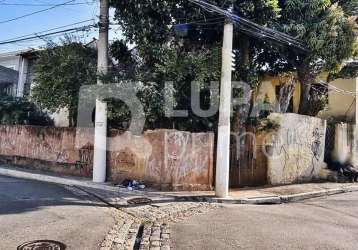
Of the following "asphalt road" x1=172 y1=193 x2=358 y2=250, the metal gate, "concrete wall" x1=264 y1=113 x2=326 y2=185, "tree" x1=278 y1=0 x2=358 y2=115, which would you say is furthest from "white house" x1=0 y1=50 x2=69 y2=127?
"asphalt road" x1=172 y1=193 x2=358 y2=250

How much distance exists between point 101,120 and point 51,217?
519 cm

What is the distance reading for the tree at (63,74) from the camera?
12703 millimetres

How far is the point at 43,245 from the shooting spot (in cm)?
579

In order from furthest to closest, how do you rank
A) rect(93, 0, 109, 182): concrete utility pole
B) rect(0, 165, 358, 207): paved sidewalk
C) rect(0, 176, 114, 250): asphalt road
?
rect(93, 0, 109, 182): concrete utility pole
rect(0, 165, 358, 207): paved sidewalk
rect(0, 176, 114, 250): asphalt road

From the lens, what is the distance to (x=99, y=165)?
12.4 metres

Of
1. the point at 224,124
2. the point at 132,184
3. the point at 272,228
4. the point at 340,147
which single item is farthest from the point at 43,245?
the point at 340,147

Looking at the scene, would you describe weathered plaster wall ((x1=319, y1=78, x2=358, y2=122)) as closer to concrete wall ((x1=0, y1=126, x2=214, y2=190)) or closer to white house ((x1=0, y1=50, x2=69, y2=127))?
concrete wall ((x1=0, y1=126, x2=214, y2=190))

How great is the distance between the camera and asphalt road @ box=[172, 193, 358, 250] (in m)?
6.22

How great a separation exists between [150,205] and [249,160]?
4.65 meters

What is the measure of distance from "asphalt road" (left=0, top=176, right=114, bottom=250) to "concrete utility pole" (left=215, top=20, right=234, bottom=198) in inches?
130

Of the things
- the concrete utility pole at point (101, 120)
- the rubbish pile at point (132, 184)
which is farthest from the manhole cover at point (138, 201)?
the concrete utility pole at point (101, 120)

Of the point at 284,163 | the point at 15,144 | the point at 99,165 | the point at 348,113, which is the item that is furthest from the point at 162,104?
the point at 348,113

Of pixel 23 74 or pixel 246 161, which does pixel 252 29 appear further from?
pixel 23 74

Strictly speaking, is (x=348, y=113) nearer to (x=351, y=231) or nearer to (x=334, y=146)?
(x=334, y=146)
